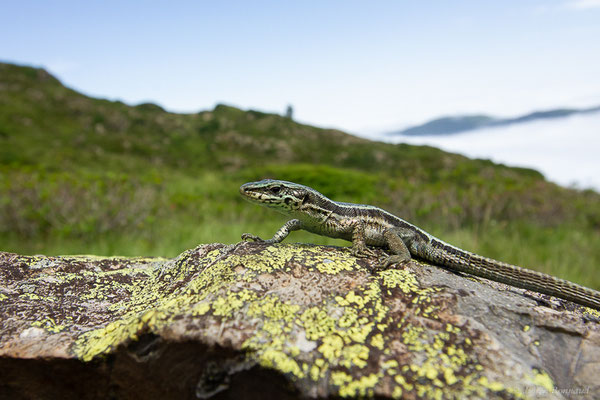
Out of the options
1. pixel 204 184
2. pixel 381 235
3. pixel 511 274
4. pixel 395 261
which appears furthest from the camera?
pixel 204 184

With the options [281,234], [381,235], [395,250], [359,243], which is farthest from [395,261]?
[281,234]

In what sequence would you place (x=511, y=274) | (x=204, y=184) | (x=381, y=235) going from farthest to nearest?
(x=204, y=184)
(x=381, y=235)
(x=511, y=274)

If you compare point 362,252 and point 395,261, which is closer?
point 395,261

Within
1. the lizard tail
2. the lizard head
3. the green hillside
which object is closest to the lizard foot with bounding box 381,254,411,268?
the lizard tail

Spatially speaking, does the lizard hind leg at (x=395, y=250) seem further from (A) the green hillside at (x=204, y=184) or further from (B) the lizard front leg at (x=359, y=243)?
(A) the green hillside at (x=204, y=184)

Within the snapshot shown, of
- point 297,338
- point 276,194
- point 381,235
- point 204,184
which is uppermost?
point 276,194

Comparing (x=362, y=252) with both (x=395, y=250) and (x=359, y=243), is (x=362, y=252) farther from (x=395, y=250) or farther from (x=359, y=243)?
(x=395, y=250)

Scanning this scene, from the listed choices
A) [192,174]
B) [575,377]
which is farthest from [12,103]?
[575,377]

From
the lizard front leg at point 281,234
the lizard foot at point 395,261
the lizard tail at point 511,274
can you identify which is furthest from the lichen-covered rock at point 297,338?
the lizard front leg at point 281,234
